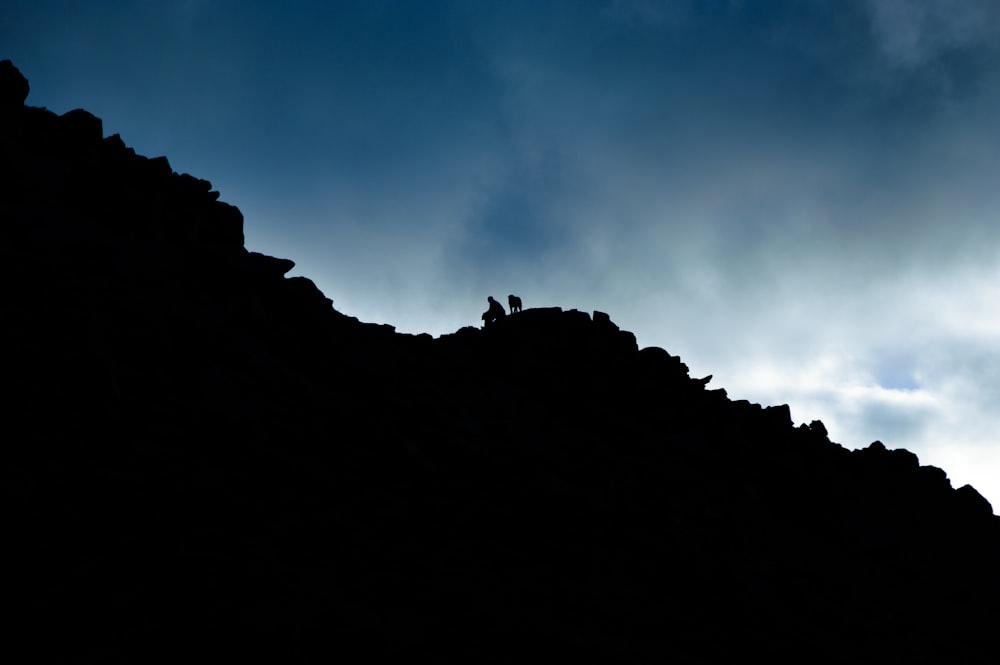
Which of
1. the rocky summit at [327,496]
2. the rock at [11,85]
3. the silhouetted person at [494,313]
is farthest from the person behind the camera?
the silhouetted person at [494,313]

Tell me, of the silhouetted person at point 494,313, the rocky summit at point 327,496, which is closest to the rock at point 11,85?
the rocky summit at point 327,496

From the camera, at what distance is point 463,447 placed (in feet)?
67.8

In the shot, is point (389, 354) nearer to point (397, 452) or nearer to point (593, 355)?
point (397, 452)

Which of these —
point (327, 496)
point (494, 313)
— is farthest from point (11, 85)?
point (494, 313)

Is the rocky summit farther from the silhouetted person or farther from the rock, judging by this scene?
the silhouetted person

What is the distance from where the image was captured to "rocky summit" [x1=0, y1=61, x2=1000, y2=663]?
1120cm

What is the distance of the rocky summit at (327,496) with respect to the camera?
11.2 meters

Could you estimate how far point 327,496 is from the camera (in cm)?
1565

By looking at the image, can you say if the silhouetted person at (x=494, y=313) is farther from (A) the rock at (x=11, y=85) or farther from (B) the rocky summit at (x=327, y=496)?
(A) the rock at (x=11, y=85)

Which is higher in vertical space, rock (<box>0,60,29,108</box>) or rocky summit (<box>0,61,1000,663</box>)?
rock (<box>0,60,29,108</box>)

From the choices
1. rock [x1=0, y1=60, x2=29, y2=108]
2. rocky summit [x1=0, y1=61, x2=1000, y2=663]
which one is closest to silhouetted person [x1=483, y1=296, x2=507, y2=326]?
rocky summit [x1=0, y1=61, x2=1000, y2=663]

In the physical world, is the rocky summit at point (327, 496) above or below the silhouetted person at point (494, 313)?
below

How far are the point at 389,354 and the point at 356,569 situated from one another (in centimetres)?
1335

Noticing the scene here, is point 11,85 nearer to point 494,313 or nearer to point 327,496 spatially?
point 327,496
